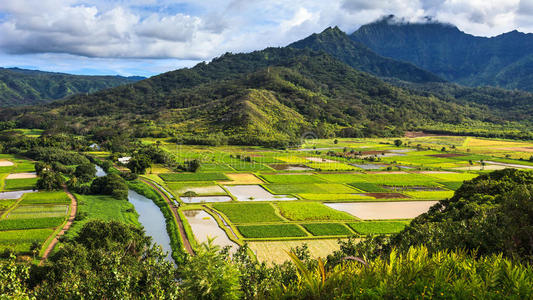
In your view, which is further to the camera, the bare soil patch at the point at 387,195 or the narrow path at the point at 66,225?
the bare soil patch at the point at 387,195

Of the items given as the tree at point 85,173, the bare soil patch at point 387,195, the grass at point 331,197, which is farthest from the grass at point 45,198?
the bare soil patch at point 387,195

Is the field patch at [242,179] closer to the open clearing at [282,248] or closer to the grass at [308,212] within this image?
the grass at [308,212]

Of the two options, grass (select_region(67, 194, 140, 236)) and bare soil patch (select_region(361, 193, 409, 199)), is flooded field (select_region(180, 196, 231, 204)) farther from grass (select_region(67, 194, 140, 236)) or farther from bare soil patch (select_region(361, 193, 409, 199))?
bare soil patch (select_region(361, 193, 409, 199))

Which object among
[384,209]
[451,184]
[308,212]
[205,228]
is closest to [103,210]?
[205,228]

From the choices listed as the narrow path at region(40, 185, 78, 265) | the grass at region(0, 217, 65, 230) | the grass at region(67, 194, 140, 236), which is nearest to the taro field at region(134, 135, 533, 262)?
the grass at region(67, 194, 140, 236)

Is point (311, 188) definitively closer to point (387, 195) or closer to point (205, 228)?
point (387, 195)
